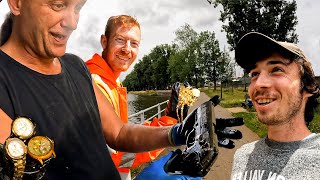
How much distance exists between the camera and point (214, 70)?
60.8 meters

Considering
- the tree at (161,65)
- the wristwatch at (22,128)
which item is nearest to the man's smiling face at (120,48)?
the wristwatch at (22,128)

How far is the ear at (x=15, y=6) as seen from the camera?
5.61 feet

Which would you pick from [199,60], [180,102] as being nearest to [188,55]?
[199,60]

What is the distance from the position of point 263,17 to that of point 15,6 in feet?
123

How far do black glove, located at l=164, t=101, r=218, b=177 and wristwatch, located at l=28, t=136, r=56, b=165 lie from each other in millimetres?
820

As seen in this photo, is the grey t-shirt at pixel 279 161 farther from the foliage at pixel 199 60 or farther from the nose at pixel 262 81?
the foliage at pixel 199 60

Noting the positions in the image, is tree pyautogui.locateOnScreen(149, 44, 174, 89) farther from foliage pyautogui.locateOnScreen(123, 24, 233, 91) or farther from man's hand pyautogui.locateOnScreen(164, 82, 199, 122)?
man's hand pyautogui.locateOnScreen(164, 82, 199, 122)

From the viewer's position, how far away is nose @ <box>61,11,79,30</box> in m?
1.82

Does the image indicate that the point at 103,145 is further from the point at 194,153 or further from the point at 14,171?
the point at 14,171

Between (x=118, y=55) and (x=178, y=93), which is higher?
(x=118, y=55)

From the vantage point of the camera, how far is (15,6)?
1.71m

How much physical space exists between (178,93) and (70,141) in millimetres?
2350

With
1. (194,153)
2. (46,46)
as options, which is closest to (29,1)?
(46,46)

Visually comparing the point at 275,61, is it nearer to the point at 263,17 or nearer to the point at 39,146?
the point at 39,146
